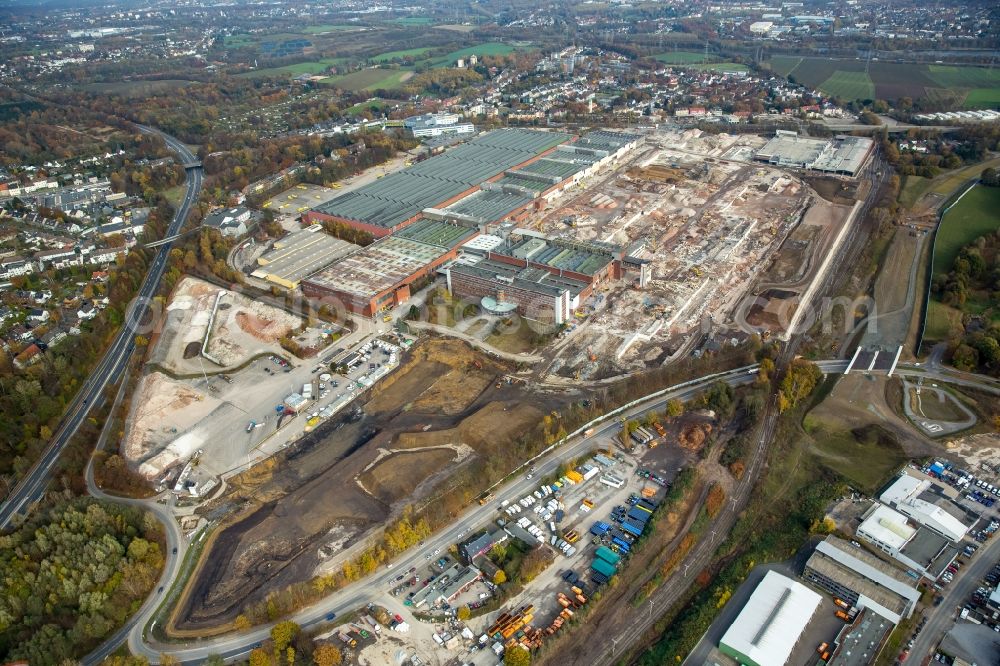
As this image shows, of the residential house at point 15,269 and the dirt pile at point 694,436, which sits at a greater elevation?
the dirt pile at point 694,436

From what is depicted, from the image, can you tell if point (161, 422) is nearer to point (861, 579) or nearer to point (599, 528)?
point (599, 528)

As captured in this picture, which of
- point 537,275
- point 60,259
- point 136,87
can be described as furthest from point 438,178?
point 136,87

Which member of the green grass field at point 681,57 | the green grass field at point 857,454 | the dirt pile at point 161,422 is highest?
the green grass field at point 681,57

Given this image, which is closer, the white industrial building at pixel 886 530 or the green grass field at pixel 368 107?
the white industrial building at pixel 886 530

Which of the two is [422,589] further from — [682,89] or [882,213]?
[682,89]

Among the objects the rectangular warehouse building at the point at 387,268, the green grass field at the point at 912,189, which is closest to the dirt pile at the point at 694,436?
the rectangular warehouse building at the point at 387,268

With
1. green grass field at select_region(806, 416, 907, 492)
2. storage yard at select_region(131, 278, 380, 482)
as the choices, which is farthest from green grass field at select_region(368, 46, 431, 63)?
green grass field at select_region(806, 416, 907, 492)

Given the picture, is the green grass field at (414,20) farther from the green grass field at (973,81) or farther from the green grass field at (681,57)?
the green grass field at (973,81)
